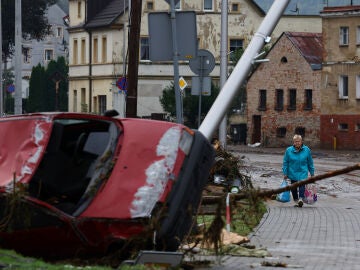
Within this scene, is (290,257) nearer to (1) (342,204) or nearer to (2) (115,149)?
(2) (115,149)

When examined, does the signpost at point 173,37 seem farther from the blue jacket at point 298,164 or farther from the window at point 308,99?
the window at point 308,99

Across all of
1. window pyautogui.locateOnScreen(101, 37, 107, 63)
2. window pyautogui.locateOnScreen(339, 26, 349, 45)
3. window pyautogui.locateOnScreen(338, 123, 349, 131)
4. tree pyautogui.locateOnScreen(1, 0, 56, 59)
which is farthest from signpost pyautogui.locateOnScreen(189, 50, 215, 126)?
window pyautogui.locateOnScreen(101, 37, 107, 63)

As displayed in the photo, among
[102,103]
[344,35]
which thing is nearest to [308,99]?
[344,35]

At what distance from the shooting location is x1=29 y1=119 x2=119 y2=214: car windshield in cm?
1309

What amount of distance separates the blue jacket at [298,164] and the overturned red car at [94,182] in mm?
10701

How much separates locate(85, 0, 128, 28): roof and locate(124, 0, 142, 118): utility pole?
56212 millimetres

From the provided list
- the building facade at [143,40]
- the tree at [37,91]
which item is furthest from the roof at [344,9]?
the tree at [37,91]

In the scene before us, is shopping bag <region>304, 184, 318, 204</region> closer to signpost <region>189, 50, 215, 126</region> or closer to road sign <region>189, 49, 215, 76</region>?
signpost <region>189, 50, 215, 126</region>

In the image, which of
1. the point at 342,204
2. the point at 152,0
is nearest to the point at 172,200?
the point at 342,204

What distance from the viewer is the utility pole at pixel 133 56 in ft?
83.7

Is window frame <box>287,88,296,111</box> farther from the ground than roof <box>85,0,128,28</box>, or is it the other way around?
roof <box>85,0,128,28</box>

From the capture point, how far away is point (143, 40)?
86.0 metres

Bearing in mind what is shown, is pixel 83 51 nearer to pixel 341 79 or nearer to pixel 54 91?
pixel 54 91

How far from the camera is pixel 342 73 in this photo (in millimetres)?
68750
